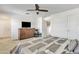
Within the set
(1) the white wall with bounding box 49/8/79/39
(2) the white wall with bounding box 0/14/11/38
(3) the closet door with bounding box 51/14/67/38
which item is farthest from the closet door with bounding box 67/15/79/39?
(2) the white wall with bounding box 0/14/11/38

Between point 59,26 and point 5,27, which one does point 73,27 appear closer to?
point 59,26

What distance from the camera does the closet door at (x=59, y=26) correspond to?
2.82 m

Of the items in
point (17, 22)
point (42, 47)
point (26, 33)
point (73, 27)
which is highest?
point (17, 22)

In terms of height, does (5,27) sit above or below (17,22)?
below

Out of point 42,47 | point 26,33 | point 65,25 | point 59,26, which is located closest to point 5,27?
point 26,33

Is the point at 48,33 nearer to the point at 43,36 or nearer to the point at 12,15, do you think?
the point at 43,36

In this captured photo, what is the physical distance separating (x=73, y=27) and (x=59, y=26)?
1.42ft

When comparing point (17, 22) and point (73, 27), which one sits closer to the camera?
point (17, 22)

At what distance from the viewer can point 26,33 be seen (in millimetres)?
2779

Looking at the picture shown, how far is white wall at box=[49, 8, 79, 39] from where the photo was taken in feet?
9.07

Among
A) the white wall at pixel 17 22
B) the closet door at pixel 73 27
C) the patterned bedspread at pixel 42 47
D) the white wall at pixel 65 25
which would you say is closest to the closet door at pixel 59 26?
the white wall at pixel 65 25

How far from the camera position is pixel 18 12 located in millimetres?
2555

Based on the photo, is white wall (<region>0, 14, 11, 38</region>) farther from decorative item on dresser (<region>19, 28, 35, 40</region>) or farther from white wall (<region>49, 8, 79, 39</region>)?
white wall (<region>49, 8, 79, 39</region>)
